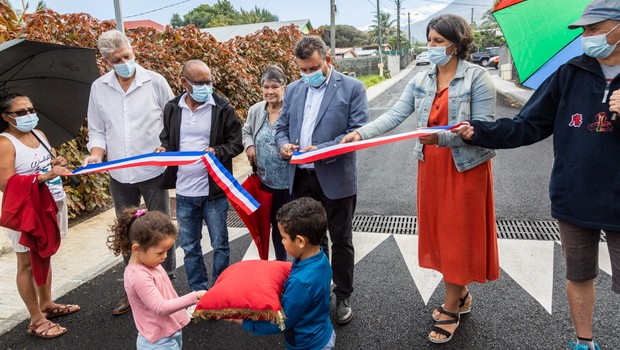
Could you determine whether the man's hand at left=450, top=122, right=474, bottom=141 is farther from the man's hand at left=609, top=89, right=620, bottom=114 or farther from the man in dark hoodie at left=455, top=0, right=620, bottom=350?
the man's hand at left=609, top=89, right=620, bottom=114

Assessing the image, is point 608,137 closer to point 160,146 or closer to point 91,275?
point 160,146

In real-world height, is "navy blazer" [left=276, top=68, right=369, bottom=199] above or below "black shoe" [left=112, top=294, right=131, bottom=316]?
above

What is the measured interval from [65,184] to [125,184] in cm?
301

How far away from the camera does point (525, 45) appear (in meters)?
3.04

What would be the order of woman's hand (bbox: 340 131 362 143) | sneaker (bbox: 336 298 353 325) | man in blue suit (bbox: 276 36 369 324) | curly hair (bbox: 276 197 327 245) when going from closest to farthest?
1. curly hair (bbox: 276 197 327 245)
2. woman's hand (bbox: 340 131 362 143)
3. man in blue suit (bbox: 276 36 369 324)
4. sneaker (bbox: 336 298 353 325)

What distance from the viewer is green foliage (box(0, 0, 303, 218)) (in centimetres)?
600

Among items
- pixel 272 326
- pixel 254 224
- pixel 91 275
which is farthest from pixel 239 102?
pixel 272 326

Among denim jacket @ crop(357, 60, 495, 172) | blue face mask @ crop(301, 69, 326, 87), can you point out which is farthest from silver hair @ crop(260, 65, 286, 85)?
denim jacket @ crop(357, 60, 495, 172)

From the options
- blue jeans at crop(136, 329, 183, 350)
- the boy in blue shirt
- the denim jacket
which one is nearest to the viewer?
the boy in blue shirt

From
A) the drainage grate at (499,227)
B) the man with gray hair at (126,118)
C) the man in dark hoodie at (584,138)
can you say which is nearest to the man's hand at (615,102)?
the man in dark hoodie at (584,138)

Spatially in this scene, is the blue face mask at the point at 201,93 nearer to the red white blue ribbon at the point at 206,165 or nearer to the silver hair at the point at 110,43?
the red white blue ribbon at the point at 206,165

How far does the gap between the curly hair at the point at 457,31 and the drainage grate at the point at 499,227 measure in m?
2.63

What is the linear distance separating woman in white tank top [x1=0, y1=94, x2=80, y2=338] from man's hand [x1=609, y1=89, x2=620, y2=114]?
129 inches

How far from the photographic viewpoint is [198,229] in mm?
3738
